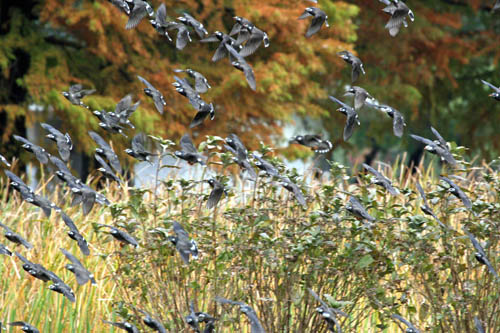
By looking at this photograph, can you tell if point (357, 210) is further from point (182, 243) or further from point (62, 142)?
point (62, 142)

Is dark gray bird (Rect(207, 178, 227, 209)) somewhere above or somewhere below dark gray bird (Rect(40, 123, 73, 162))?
below

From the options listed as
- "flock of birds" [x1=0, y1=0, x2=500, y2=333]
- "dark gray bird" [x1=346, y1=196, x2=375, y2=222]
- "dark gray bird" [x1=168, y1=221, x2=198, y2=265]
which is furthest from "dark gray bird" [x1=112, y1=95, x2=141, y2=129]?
"dark gray bird" [x1=346, y1=196, x2=375, y2=222]

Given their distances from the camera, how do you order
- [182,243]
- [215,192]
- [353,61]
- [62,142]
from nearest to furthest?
[182,243] → [215,192] → [62,142] → [353,61]

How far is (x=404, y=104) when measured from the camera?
14.1 metres

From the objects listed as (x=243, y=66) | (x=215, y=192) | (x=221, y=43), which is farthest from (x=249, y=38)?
(x=215, y=192)

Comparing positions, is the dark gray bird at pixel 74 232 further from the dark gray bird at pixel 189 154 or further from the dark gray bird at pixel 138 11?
the dark gray bird at pixel 138 11

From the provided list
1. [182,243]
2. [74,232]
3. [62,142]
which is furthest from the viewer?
[62,142]

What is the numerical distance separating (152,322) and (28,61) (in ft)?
→ 29.4

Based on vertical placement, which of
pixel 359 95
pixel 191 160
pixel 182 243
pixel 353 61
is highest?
pixel 353 61

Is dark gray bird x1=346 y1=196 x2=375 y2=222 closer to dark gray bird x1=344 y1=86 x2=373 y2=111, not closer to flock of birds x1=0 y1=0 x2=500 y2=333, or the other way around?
flock of birds x1=0 y1=0 x2=500 y2=333

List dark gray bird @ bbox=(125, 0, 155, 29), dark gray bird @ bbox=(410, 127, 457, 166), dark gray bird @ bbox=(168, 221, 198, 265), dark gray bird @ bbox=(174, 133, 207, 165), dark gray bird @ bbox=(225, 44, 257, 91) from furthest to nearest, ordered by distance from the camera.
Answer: dark gray bird @ bbox=(125, 0, 155, 29), dark gray bird @ bbox=(225, 44, 257, 91), dark gray bird @ bbox=(410, 127, 457, 166), dark gray bird @ bbox=(174, 133, 207, 165), dark gray bird @ bbox=(168, 221, 198, 265)

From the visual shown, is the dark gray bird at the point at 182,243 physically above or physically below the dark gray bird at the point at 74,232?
below

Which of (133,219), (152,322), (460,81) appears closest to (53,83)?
(133,219)

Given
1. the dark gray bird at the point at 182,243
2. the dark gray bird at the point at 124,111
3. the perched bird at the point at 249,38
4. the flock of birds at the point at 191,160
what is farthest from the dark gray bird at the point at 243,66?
the dark gray bird at the point at 182,243
